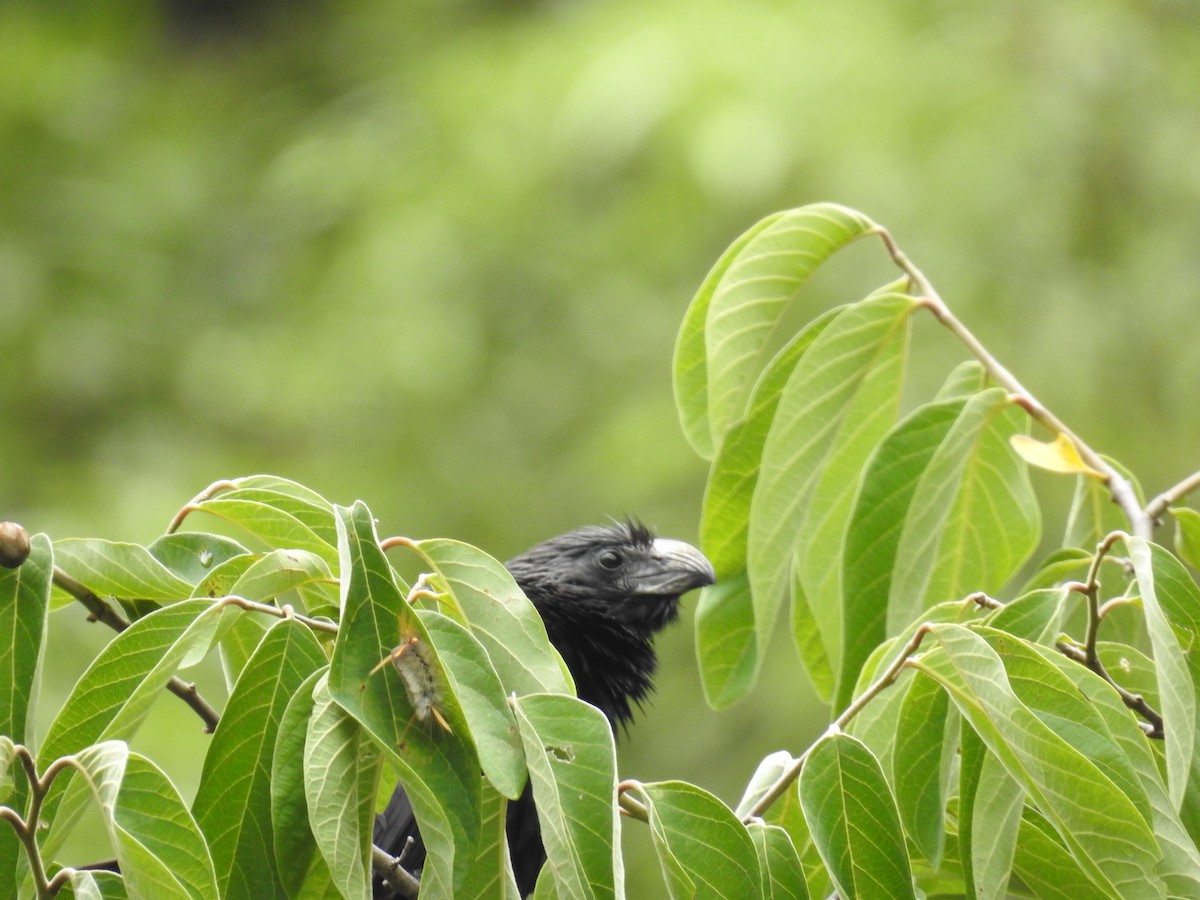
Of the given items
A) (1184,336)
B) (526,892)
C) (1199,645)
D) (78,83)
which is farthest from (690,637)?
(78,83)

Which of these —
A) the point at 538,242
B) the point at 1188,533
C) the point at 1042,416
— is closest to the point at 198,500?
the point at 1042,416

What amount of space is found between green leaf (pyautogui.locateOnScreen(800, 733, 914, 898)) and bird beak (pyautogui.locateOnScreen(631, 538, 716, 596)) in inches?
82.7

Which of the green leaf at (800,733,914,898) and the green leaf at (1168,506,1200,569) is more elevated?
the green leaf at (1168,506,1200,569)

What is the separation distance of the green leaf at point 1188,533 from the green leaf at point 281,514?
120 centimetres

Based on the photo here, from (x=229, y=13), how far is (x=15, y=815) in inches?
537

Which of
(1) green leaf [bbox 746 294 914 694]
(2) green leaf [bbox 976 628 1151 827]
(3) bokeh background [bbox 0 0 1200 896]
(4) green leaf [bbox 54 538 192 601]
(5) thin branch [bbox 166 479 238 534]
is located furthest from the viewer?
(3) bokeh background [bbox 0 0 1200 896]

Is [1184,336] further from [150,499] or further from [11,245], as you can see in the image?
[11,245]

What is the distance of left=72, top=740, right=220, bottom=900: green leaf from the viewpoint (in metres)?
1.27

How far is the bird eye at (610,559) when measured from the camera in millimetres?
3688

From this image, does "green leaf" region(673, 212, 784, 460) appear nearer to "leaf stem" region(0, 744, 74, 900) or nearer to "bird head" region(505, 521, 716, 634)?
"leaf stem" region(0, 744, 74, 900)

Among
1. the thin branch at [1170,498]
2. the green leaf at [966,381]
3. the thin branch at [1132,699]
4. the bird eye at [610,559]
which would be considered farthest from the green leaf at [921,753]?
the bird eye at [610,559]

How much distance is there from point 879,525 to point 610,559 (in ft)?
5.61

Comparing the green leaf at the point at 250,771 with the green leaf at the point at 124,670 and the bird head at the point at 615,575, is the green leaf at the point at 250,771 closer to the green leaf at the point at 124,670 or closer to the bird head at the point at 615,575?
the green leaf at the point at 124,670

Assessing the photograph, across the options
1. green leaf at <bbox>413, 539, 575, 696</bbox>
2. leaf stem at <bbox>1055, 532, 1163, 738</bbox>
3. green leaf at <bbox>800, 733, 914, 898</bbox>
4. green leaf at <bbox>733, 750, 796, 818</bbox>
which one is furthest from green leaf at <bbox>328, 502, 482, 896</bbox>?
leaf stem at <bbox>1055, 532, 1163, 738</bbox>
